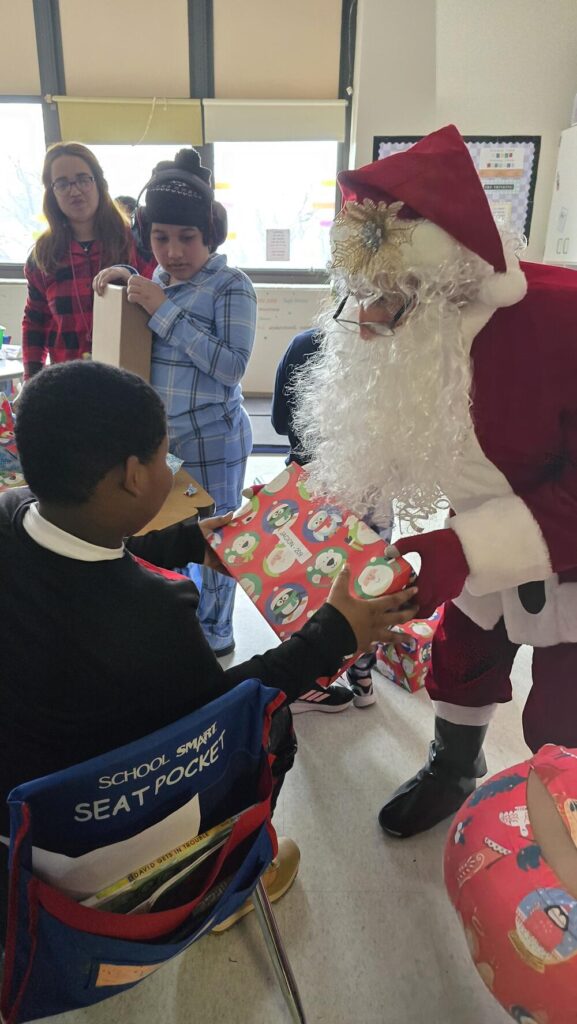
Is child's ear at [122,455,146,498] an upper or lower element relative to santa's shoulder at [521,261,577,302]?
lower

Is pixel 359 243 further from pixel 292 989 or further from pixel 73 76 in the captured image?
pixel 73 76

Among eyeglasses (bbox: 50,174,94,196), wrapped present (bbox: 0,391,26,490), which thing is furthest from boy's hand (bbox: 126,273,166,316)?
eyeglasses (bbox: 50,174,94,196)

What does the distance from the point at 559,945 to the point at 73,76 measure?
18.0 ft

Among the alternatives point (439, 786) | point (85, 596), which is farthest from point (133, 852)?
point (439, 786)

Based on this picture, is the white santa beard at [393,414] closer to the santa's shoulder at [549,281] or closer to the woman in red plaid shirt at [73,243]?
the santa's shoulder at [549,281]

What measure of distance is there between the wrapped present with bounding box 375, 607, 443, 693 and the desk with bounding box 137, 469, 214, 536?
0.77 meters

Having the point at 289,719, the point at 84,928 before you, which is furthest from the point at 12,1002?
the point at 289,719

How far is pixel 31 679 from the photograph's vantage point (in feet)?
2.40

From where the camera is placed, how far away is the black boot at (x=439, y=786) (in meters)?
1.41

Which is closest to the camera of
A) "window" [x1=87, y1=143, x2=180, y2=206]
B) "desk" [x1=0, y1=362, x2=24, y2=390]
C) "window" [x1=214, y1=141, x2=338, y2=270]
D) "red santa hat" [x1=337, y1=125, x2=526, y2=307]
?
"red santa hat" [x1=337, y1=125, x2=526, y2=307]

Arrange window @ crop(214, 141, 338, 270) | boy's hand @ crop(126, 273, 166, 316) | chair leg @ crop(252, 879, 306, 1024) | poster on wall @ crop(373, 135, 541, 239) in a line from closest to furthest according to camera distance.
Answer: chair leg @ crop(252, 879, 306, 1024) < boy's hand @ crop(126, 273, 166, 316) < poster on wall @ crop(373, 135, 541, 239) < window @ crop(214, 141, 338, 270)

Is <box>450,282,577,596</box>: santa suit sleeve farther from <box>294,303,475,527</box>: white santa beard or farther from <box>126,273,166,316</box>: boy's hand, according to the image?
<box>126,273,166,316</box>: boy's hand

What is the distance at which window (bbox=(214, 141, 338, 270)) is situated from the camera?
4.59 meters

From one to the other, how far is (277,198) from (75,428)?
4738mm
